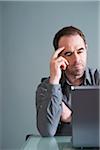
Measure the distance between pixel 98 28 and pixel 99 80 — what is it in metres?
1.60

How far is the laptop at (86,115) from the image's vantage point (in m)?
0.88

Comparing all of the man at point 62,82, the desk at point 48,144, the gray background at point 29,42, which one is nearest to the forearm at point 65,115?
the man at point 62,82

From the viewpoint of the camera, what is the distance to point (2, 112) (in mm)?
2881

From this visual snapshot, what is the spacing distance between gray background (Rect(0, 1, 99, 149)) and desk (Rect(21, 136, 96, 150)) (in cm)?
175

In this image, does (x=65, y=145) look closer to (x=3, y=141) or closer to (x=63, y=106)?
(x=63, y=106)

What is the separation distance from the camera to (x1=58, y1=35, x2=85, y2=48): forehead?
1.36 metres

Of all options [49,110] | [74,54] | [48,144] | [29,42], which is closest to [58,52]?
[74,54]

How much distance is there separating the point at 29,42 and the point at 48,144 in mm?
1936

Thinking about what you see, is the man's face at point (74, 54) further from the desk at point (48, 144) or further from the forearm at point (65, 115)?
the desk at point (48, 144)

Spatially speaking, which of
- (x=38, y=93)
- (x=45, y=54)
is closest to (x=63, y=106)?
(x=38, y=93)

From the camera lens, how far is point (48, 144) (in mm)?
1002

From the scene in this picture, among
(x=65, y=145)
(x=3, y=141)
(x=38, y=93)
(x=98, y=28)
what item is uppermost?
(x=98, y=28)

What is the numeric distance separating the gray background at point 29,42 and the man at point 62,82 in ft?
4.68

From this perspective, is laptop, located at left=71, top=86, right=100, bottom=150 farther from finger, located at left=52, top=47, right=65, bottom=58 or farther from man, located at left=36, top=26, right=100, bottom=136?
finger, located at left=52, top=47, right=65, bottom=58
